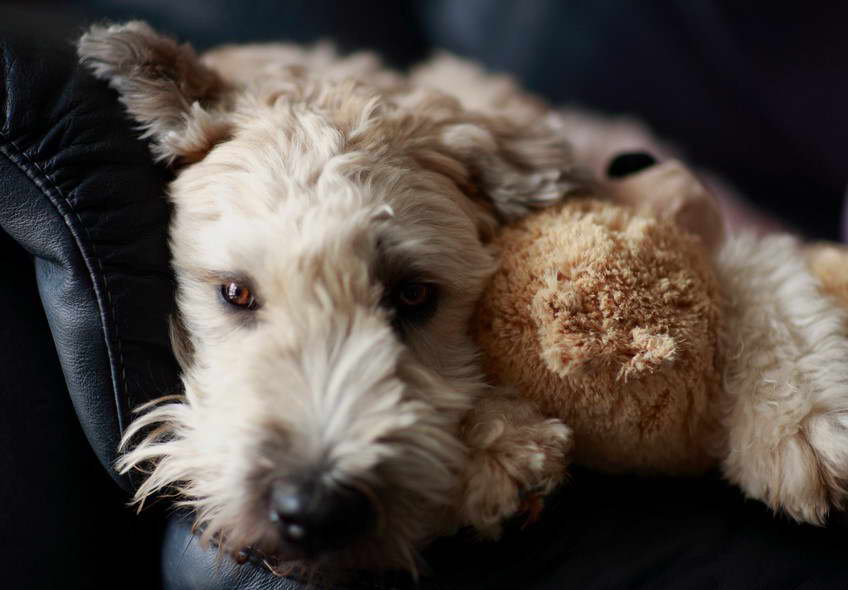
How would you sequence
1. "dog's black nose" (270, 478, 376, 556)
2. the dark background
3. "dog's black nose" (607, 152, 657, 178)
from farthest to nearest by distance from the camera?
the dark background
"dog's black nose" (607, 152, 657, 178)
"dog's black nose" (270, 478, 376, 556)

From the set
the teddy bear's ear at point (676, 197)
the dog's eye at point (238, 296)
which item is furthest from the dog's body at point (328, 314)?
the teddy bear's ear at point (676, 197)

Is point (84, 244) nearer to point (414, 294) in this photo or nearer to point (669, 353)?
point (414, 294)

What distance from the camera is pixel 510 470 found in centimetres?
106

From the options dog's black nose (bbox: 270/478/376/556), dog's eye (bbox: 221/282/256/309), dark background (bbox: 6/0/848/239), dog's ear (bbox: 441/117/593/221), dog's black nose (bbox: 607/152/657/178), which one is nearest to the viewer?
dog's black nose (bbox: 270/478/376/556)

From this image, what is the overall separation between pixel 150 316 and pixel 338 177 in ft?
1.34

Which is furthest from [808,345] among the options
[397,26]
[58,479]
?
[397,26]

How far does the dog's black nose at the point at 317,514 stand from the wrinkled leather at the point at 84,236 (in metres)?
0.37

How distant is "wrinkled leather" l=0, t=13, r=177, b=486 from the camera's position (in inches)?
44.5

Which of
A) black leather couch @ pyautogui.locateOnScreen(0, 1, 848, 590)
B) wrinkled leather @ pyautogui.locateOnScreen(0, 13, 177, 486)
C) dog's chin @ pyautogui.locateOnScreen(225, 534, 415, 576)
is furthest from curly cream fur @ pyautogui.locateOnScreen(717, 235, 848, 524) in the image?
wrinkled leather @ pyautogui.locateOnScreen(0, 13, 177, 486)

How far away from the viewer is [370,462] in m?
0.96

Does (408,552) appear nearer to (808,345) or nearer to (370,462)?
(370,462)

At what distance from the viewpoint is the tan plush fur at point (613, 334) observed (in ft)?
3.50

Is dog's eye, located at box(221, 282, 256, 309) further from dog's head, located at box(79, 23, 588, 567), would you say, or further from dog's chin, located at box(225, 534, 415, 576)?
dog's chin, located at box(225, 534, 415, 576)

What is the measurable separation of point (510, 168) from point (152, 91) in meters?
0.71
